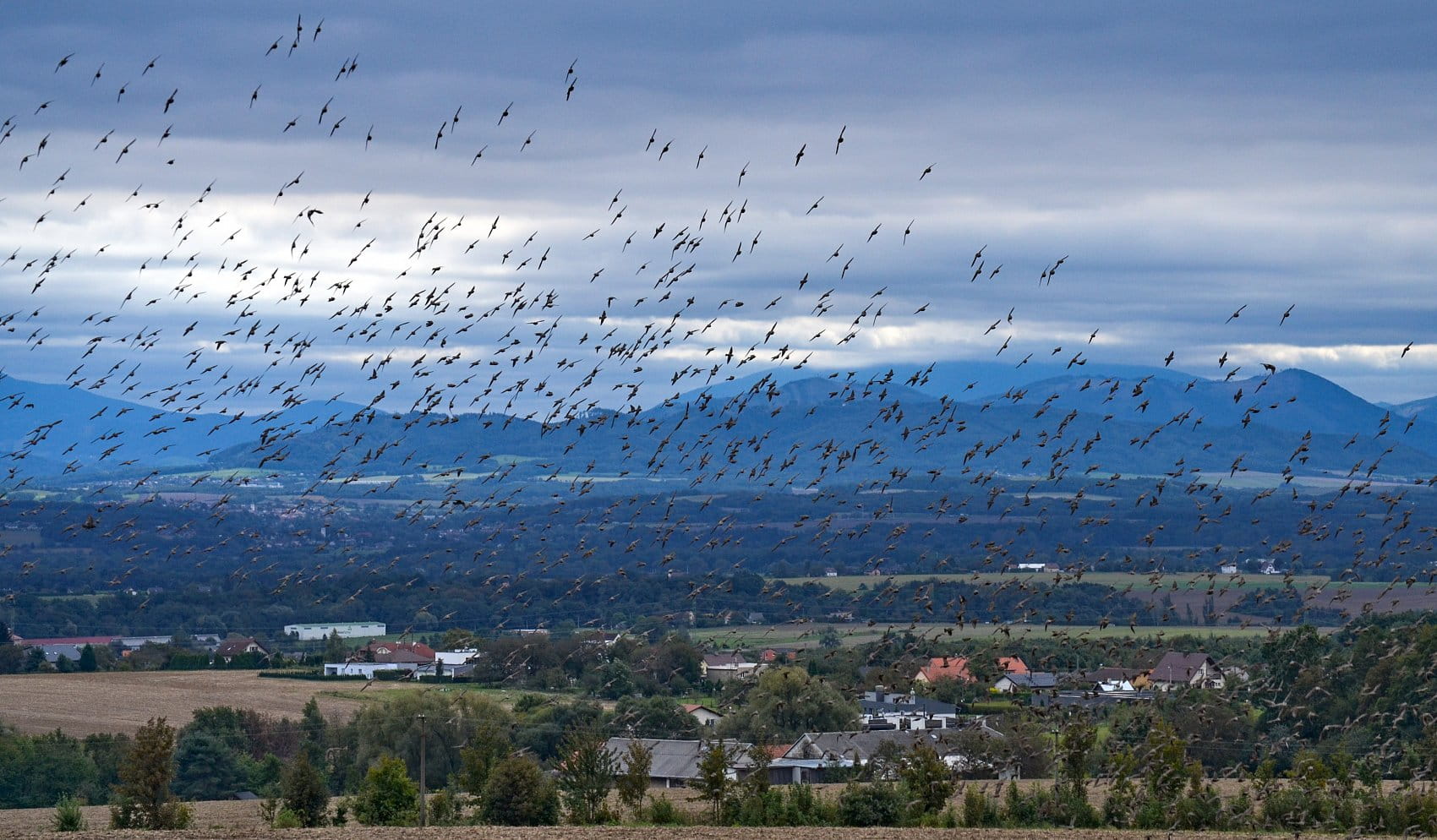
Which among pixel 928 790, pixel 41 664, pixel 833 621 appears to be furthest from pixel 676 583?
pixel 928 790

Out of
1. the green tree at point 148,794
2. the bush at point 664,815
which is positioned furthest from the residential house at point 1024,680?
the green tree at point 148,794

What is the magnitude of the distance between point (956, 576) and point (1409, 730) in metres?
120

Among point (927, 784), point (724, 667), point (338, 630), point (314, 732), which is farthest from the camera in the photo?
point (338, 630)

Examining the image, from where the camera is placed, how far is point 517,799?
5903cm

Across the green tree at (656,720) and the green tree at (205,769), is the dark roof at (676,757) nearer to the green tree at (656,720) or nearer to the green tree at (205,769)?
the green tree at (656,720)

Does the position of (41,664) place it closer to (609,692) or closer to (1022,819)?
(609,692)


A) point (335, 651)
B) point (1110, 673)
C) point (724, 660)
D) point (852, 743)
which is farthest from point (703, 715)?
point (335, 651)

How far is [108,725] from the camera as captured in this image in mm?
92125

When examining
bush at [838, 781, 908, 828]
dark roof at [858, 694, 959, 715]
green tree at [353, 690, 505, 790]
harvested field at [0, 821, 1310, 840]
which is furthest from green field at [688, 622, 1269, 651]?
harvested field at [0, 821, 1310, 840]

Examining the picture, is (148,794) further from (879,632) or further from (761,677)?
(879,632)

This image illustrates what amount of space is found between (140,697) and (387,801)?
2138 inches

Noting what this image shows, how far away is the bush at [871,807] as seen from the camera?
5934 centimetres

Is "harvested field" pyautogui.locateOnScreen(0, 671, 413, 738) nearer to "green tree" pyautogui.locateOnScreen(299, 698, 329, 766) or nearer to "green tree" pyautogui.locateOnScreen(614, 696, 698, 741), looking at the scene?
"green tree" pyautogui.locateOnScreen(299, 698, 329, 766)

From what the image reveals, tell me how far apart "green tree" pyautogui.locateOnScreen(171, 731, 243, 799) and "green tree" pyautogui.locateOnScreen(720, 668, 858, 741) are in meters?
26.1
